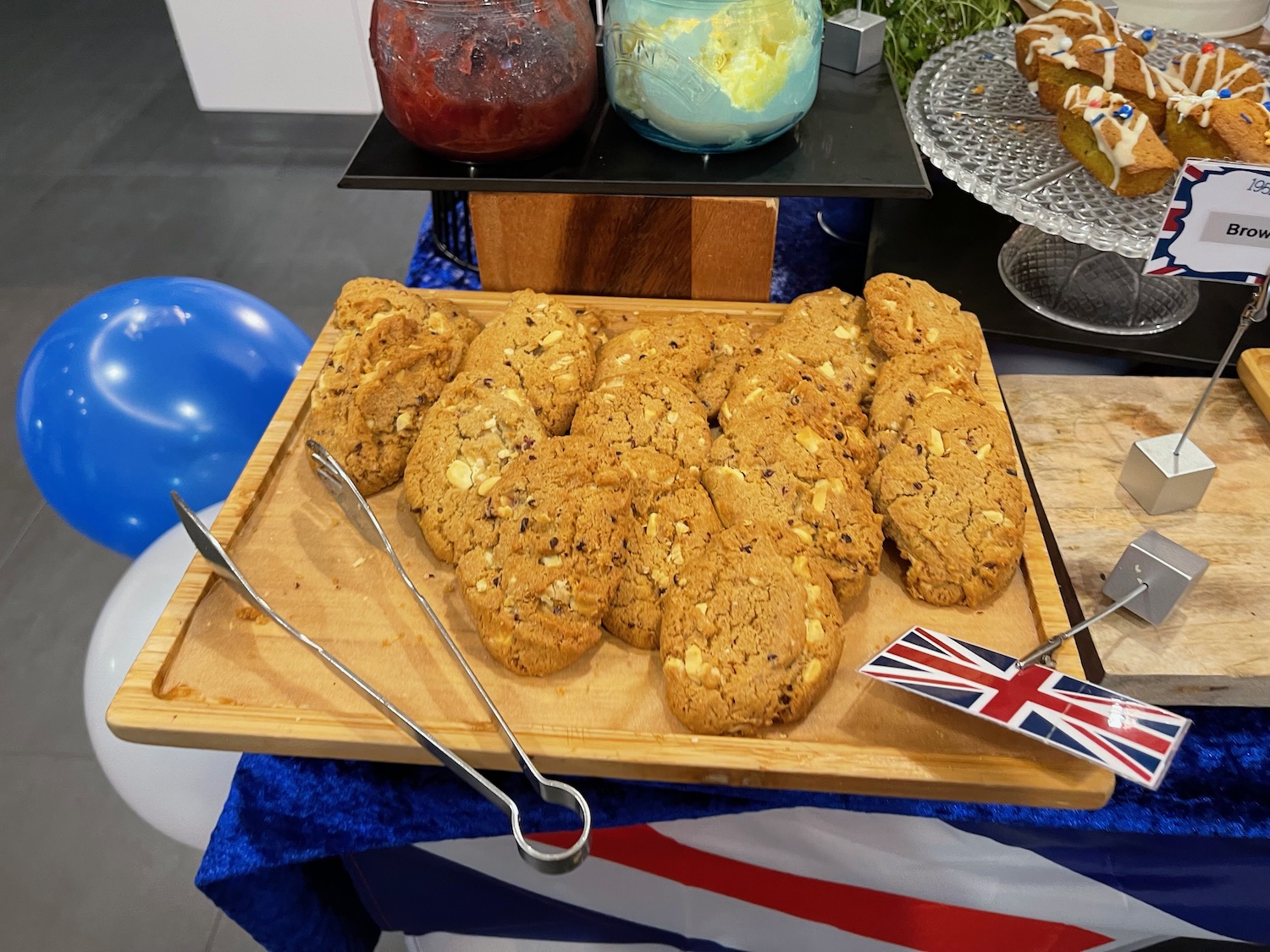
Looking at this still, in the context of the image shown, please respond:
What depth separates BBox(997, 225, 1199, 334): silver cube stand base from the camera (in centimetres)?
121

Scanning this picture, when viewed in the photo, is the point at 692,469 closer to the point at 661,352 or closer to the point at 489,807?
the point at 661,352

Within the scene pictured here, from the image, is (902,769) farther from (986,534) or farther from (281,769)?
(281,769)

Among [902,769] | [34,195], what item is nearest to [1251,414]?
[902,769]

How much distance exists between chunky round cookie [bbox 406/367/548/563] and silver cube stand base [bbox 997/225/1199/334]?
0.74 metres

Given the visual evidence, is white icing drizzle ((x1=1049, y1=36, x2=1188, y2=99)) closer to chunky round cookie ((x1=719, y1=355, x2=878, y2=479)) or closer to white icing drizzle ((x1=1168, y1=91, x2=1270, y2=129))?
white icing drizzle ((x1=1168, y1=91, x2=1270, y2=129))

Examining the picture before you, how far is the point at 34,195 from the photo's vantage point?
3338 millimetres

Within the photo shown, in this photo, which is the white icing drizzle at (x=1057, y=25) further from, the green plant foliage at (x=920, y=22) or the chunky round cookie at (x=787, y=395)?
the chunky round cookie at (x=787, y=395)

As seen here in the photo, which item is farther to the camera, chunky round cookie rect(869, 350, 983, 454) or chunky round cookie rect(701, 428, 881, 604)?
chunky round cookie rect(869, 350, 983, 454)

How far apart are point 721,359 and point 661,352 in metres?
0.08

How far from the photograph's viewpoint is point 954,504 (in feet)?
2.88

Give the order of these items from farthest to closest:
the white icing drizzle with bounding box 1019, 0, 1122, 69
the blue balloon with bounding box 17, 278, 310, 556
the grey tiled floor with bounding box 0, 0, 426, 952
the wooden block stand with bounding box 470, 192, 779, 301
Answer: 1. the grey tiled floor with bounding box 0, 0, 426, 952
2. the blue balloon with bounding box 17, 278, 310, 556
3. the white icing drizzle with bounding box 1019, 0, 1122, 69
4. the wooden block stand with bounding box 470, 192, 779, 301

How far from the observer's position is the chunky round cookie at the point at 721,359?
1.04 metres

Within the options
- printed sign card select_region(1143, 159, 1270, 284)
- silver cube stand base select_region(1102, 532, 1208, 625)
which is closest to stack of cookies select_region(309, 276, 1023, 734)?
silver cube stand base select_region(1102, 532, 1208, 625)

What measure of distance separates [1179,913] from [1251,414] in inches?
23.0
